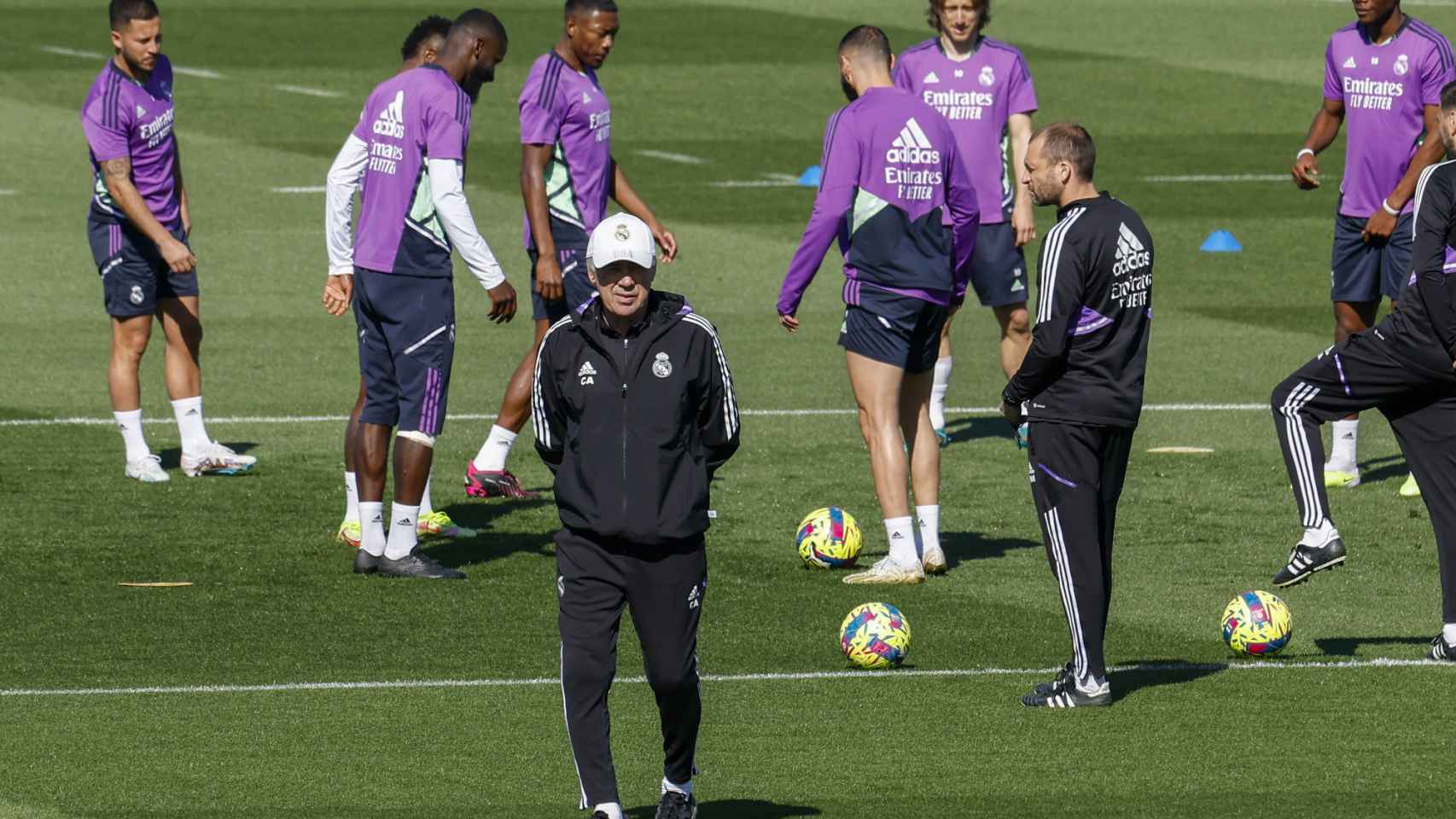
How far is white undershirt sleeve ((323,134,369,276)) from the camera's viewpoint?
40.8ft

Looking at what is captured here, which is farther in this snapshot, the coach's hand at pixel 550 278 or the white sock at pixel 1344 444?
the white sock at pixel 1344 444

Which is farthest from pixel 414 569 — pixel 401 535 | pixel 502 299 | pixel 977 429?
pixel 977 429

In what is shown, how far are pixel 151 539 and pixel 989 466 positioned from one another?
16.3 ft

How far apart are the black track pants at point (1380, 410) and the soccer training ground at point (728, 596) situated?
2.14 feet

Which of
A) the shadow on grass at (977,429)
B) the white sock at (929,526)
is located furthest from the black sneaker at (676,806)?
the shadow on grass at (977,429)

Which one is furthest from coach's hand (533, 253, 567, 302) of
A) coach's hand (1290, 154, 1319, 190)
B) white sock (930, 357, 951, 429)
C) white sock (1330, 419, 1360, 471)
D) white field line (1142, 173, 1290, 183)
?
white field line (1142, 173, 1290, 183)

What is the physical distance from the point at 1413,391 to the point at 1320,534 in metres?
0.78

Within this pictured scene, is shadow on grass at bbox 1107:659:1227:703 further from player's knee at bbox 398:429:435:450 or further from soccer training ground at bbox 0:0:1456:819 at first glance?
player's knee at bbox 398:429:435:450

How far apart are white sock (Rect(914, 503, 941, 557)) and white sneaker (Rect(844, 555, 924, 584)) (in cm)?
22

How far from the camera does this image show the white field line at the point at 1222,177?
1110 inches

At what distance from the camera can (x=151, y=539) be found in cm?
1297

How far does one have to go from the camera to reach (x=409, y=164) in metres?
12.1

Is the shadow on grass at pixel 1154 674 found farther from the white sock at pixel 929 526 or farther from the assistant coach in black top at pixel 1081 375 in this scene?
the white sock at pixel 929 526

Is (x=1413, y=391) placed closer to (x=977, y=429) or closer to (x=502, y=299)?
(x=502, y=299)
